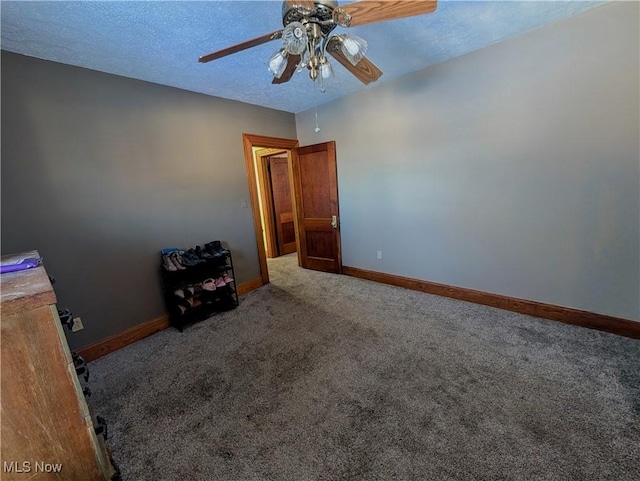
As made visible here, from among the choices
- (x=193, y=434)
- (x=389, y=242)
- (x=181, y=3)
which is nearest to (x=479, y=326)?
(x=389, y=242)

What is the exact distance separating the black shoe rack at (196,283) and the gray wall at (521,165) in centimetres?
209

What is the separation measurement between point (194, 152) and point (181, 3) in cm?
164

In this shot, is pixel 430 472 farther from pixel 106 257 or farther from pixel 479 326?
pixel 106 257

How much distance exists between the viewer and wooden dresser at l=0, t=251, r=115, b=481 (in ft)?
2.12

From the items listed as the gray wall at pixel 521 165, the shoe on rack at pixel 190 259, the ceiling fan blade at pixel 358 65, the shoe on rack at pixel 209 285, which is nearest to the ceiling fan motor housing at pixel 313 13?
the ceiling fan blade at pixel 358 65

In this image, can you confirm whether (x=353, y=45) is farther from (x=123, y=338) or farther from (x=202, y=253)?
(x=123, y=338)

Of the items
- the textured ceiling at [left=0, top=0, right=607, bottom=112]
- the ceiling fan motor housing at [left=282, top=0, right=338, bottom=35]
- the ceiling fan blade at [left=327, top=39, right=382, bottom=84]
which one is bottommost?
the ceiling fan blade at [left=327, top=39, right=382, bottom=84]

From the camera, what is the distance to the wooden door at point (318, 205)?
12.9ft

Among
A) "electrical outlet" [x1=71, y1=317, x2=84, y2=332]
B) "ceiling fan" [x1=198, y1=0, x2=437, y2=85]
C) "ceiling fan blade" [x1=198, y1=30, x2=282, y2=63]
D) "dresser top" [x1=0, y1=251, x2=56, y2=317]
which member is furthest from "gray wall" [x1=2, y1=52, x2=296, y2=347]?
"dresser top" [x1=0, y1=251, x2=56, y2=317]

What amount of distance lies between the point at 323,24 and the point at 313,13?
0.09m

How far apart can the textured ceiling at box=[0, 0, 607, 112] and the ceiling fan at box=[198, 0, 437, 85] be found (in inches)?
21.0

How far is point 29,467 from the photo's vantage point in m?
0.67

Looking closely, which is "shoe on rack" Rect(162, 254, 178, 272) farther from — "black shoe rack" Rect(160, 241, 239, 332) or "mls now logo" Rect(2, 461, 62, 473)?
"mls now logo" Rect(2, 461, 62, 473)

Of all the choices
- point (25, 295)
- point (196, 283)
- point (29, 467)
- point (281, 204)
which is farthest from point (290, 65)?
point (281, 204)
